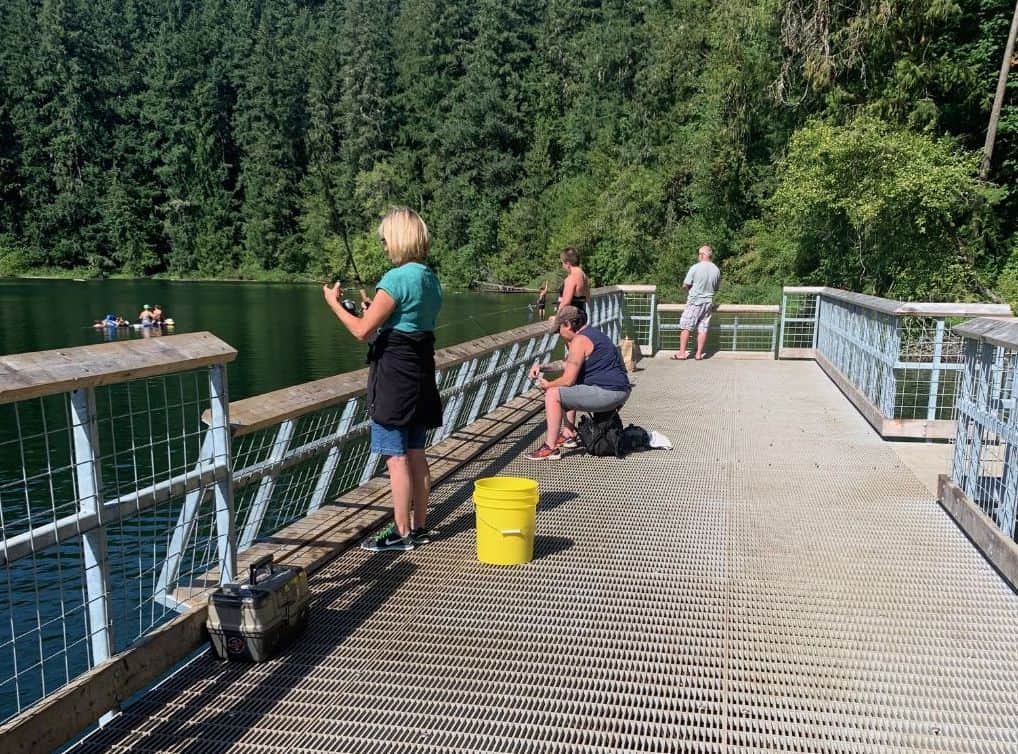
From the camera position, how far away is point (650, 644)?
3246 millimetres

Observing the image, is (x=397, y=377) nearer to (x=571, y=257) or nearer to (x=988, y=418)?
(x=988, y=418)

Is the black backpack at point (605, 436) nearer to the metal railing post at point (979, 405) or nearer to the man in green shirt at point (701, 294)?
the metal railing post at point (979, 405)

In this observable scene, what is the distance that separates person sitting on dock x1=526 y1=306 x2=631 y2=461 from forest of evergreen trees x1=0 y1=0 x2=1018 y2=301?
50.6 ft

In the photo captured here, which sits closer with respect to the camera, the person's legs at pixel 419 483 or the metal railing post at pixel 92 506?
the metal railing post at pixel 92 506

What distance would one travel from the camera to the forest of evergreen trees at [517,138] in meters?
21.1

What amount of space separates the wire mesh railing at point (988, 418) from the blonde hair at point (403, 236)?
277 cm

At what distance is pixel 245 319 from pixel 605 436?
31956 mm

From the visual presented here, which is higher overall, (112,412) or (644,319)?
(644,319)

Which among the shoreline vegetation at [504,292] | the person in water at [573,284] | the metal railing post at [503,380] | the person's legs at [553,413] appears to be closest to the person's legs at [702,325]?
the person in water at [573,284]

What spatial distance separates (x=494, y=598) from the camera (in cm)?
366

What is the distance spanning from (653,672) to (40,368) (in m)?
2.32

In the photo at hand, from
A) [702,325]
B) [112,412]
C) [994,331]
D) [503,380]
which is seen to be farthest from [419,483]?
[702,325]

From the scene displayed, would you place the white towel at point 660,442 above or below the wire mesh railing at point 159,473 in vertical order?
below

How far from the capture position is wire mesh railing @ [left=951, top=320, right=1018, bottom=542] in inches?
158
